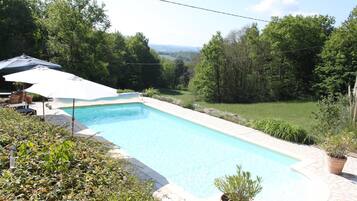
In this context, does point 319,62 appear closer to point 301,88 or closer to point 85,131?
point 301,88

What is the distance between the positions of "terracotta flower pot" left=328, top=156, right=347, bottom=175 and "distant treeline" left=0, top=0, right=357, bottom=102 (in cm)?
1617

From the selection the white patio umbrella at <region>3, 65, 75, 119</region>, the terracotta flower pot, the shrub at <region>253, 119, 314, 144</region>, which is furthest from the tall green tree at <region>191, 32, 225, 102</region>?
the terracotta flower pot

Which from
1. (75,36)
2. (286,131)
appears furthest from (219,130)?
(75,36)

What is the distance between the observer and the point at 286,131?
34.8 ft

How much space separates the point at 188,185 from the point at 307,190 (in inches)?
107

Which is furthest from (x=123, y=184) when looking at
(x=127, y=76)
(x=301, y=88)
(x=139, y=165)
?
(x=127, y=76)

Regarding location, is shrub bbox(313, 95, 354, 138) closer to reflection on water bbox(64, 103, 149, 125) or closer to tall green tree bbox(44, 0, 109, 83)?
reflection on water bbox(64, 103, 149, 125)

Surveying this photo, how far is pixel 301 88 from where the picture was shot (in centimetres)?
2600

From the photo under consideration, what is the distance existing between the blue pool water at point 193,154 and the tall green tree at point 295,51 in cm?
1446

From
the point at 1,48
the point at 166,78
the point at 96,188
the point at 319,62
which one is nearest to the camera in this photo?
the point at 96,188

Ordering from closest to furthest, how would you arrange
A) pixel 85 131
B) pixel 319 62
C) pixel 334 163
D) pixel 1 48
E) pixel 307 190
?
pixel 307 190 < pixel 334 163 < pixel 85 131 < pixel 1 48 < pixel 319 62

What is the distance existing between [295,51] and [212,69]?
7.60 meters

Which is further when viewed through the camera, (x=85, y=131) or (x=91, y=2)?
(x=91, y=2)

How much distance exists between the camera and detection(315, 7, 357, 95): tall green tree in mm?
23125
